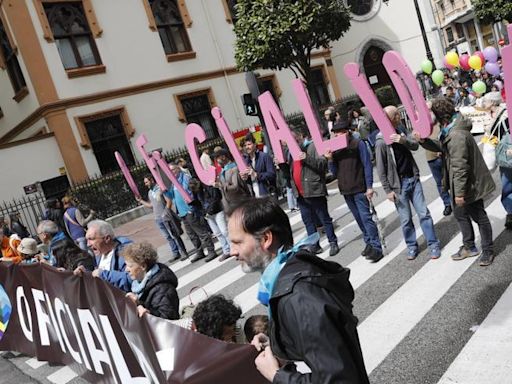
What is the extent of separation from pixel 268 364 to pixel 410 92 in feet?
12.3

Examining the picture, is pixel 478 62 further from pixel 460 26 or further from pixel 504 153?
pixel 460 26

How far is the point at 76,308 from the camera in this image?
3980mm

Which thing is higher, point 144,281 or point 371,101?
point 371,101

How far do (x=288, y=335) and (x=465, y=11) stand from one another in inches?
1571

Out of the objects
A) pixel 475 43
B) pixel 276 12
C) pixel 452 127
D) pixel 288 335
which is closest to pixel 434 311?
pixel 452 127

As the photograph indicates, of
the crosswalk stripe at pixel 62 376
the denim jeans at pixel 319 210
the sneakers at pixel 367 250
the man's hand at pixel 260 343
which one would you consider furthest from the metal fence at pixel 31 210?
the man's hand at pixel 260 343

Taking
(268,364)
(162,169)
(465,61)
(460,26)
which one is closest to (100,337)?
(268,364)

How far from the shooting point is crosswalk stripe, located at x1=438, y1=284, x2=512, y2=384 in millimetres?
3129

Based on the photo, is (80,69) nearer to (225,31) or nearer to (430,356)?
(225,31)

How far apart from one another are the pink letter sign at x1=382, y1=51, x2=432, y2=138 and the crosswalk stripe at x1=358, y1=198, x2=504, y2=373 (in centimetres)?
140

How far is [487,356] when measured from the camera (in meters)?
3.33

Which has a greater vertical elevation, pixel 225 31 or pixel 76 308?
pixel 225 31

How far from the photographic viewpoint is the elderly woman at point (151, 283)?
3242 mm

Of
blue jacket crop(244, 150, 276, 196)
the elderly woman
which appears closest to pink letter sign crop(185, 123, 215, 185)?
blue jacket crop(244, 150, 276, 196)
